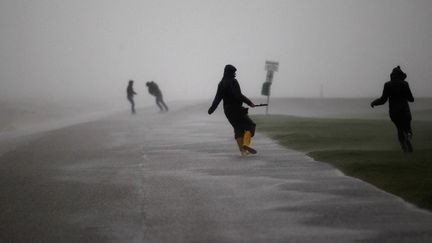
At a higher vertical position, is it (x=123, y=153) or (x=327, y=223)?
(x=327, y=223)

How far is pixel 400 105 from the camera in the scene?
14742mm

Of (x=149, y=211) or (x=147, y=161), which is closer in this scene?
(x=149, y=211)

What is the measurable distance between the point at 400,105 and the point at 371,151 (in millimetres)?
1332

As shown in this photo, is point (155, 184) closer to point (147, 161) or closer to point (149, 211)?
point (149, 211)

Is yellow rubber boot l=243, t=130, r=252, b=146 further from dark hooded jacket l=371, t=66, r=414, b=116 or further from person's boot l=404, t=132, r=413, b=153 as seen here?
person's boot l=404, t=132, r=413, b=153

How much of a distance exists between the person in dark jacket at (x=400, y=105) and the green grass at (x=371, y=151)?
1.27 feet

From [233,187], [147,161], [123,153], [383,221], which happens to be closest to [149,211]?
[233,187]

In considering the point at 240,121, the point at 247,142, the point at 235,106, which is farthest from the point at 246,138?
the point at 235,106

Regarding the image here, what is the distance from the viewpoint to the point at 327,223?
757 cm

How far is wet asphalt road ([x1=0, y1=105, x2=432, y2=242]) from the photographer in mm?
7297

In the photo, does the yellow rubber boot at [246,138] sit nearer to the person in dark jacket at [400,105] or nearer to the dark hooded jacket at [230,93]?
the dark hooded jacket at [230,93]

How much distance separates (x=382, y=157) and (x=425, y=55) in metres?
134

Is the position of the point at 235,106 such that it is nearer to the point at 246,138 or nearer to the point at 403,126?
the point at 246,138

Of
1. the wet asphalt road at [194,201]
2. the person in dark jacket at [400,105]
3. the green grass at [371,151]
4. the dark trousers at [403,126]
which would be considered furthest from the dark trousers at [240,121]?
the dark trousers at [403,126]
